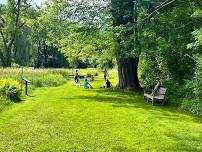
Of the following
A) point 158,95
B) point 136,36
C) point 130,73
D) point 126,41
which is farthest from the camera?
point 130,73

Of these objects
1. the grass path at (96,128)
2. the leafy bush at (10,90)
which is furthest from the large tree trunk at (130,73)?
the leafy bush at (10,90)

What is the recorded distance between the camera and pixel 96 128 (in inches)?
495

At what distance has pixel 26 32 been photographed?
78562mm

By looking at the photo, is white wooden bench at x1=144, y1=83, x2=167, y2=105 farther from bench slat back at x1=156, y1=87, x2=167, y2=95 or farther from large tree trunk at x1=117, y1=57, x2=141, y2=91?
large tree trunk at x1=117, y1=57, x2=141, y2=91

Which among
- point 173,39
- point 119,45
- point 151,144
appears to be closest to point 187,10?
point 173,39

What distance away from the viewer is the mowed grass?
10258 millimetres

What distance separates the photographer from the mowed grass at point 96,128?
10.3 metres

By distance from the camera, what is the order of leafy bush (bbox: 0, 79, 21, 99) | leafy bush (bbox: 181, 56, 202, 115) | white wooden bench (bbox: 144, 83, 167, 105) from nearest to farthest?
leafy bush (bbox: 181, 56, 202, 115) → leafy bush (bbox: 0, 79, 21, 99) → white wooden bench (bbox: 144, 83, 167, 105)

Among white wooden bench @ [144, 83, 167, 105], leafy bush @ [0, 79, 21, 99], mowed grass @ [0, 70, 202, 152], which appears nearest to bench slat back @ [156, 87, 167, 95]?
white wooden bench @ [144, 83, 167, 105]

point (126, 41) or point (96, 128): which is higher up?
point (126, 41)

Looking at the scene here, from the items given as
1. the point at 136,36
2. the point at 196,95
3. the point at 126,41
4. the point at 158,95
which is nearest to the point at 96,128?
the point at 196,95

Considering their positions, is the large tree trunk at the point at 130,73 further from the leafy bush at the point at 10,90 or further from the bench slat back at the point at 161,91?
the leafy bush at the point at 10,90

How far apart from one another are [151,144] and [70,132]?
2.59m

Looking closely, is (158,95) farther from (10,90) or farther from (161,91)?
(10,90)
